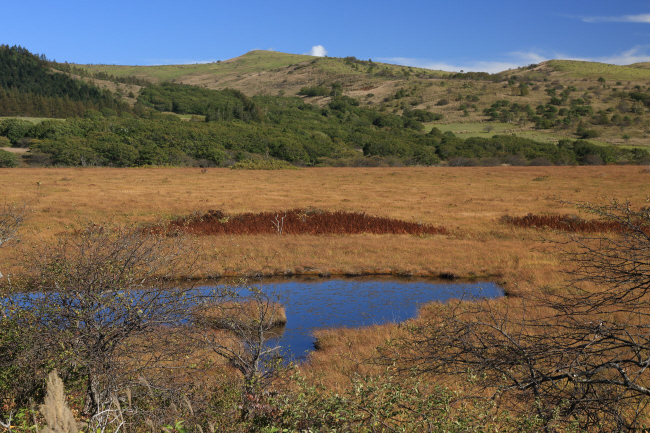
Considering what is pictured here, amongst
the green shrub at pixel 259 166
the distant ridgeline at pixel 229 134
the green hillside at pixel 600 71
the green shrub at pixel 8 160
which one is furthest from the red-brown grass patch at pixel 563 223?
the green hillside at pixel 600 71

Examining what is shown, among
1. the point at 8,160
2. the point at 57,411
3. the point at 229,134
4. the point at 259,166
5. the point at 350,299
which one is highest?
the point at 229,134

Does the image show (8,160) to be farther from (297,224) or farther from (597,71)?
(597,71)

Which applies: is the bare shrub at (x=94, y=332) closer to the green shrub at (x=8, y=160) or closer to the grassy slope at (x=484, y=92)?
the green shrub at (x=8, y=160)

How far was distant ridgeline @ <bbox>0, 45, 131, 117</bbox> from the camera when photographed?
11862 cm

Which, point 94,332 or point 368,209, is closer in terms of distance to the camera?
point 94,332

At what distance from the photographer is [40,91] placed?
143m

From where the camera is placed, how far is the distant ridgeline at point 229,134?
3054 inches

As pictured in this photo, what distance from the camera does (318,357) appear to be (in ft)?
31.8

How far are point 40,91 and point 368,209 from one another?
149323 millimetres

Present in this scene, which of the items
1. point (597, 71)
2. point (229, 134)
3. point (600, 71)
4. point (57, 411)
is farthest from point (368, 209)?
point (597, 71)

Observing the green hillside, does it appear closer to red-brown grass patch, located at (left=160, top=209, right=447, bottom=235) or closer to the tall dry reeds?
red-brown grass patch, located at (left=160, top=209, right=447, bottom=235)

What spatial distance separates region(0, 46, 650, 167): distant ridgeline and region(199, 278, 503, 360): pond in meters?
63.1

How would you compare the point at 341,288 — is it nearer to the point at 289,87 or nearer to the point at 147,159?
the point at 147,159

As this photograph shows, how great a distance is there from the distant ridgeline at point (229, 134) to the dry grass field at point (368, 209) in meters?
28.3
